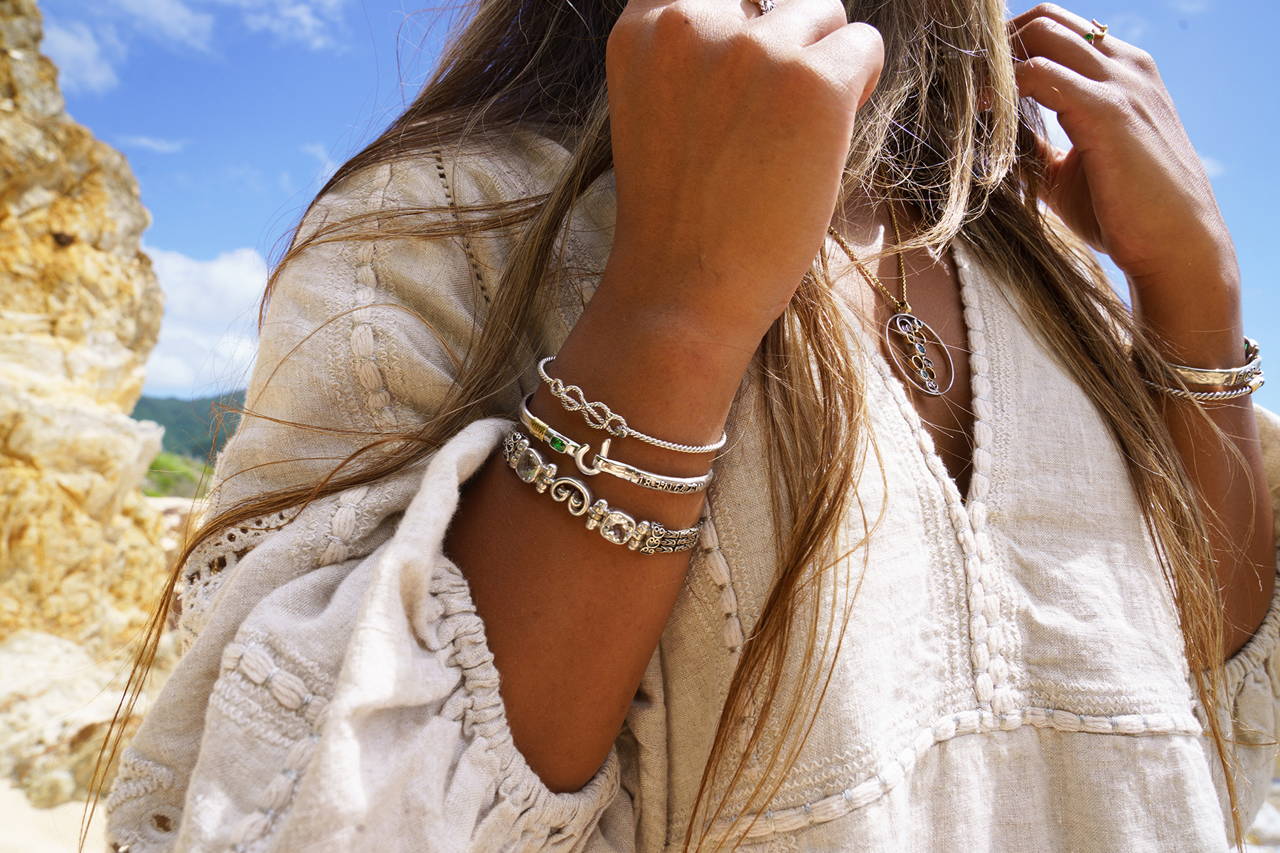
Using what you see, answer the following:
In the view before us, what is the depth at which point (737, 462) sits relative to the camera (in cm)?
87

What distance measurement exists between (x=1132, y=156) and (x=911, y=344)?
18.6 inches

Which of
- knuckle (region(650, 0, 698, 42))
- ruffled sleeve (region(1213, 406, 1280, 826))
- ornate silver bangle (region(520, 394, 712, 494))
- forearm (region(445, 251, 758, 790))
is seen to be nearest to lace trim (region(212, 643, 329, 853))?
forearm (region(445, 251, 758, 790))

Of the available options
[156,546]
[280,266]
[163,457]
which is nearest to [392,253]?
[280,266]

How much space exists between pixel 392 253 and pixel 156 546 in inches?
157

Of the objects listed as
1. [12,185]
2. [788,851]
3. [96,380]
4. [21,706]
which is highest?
[788,851]

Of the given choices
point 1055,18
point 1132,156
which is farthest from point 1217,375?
point 1055,18

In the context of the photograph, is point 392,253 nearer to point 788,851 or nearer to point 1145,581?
point 788,851

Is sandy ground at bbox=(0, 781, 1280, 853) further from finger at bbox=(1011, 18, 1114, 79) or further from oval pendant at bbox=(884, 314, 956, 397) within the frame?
finger at bbox=(1011, 18, 1114, 79)

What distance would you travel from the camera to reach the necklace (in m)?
1.02

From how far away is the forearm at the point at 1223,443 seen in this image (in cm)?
119

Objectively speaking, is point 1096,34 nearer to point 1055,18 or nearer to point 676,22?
point 1055,18

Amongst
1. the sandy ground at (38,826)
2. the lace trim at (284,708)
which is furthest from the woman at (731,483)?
the sandy ground at (38,826)

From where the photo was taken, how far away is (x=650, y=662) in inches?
34.5

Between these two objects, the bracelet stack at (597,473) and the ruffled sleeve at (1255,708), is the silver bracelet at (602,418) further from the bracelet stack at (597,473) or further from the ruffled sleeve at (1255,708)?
the ruffled sleeve at (1255,708)
